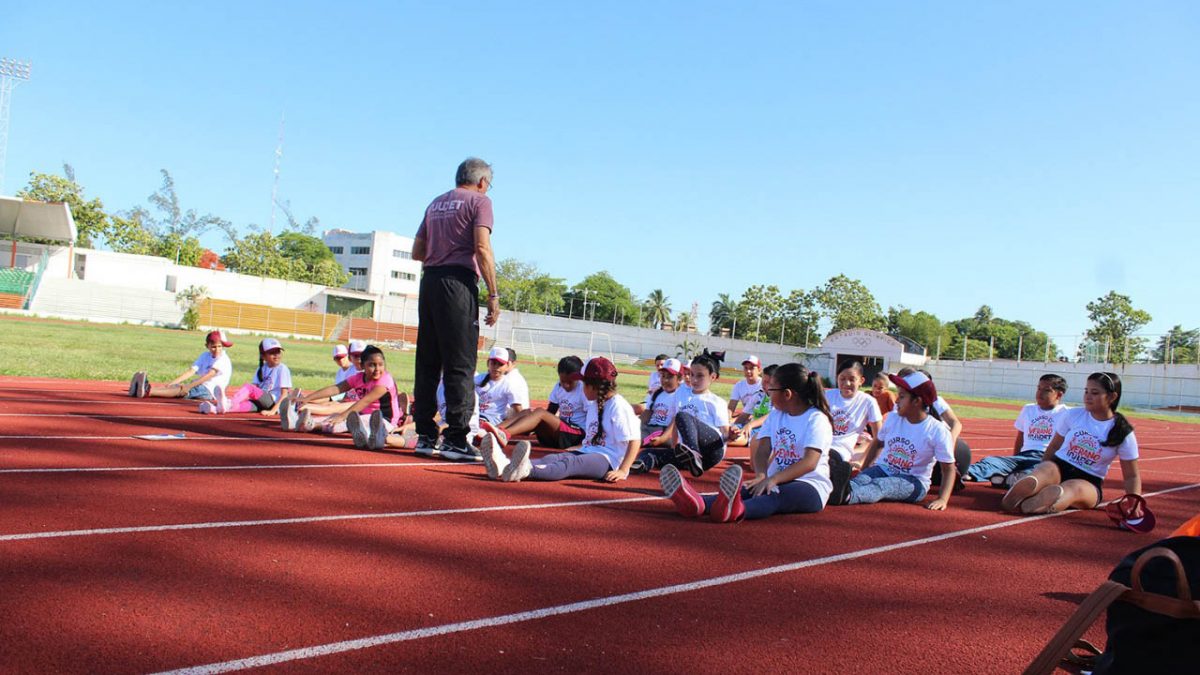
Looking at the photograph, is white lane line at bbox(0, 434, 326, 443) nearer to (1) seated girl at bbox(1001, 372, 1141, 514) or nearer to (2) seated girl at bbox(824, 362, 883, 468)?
(2) seated girl at bbox(824, 362, 883, 468)

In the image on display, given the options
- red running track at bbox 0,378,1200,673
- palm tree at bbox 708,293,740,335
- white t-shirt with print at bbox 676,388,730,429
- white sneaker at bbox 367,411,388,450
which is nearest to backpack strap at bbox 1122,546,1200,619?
red running track at bbox 0,378,1200,673

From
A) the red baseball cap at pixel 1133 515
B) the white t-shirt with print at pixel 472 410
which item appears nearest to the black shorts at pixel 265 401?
the white t-shirt with print at pixel 472 410

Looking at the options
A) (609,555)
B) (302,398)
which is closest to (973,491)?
(609,555)

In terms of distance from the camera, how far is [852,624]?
3531 millimetres

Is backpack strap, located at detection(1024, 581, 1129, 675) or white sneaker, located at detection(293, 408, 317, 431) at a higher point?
backpack strap, located at detection(1024, 581, 1129, 675)

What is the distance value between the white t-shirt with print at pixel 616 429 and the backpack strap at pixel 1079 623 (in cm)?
439

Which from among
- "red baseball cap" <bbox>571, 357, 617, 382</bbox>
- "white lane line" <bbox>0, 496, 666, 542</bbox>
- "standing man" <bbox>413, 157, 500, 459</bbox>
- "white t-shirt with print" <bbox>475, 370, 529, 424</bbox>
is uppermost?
"standing man" <bbox>413, 157, 500, 459</bbox>

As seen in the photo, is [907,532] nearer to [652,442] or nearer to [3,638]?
[652,442]

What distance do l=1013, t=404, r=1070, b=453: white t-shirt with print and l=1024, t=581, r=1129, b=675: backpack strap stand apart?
667cm

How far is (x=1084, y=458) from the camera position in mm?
7066

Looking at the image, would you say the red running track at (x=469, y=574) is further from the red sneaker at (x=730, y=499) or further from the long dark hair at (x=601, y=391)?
the long dark hair at (x=601, y=391)

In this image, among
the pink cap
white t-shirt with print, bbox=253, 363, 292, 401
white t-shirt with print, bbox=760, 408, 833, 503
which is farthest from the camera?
white t-shirt with print, bbox=253, 363, 292, 401

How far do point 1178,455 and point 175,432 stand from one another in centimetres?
1591

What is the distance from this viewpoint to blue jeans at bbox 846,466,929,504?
6.64m
